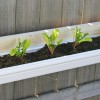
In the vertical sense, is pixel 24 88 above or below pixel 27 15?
below

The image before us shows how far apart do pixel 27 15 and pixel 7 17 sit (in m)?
0.12

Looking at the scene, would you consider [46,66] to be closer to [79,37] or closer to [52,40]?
[52,40]

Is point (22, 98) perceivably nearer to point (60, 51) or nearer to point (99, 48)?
point (60, 51)

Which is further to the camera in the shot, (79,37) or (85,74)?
(85,74)

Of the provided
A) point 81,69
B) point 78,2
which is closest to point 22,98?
point 81,69

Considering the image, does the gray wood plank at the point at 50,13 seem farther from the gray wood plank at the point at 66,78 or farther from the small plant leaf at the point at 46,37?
the gray wood plank at the point at 66,78

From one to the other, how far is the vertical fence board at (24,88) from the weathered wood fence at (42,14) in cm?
28

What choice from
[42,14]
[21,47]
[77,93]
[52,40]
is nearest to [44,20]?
[42,14]

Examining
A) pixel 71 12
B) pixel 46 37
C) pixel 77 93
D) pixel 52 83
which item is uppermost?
pixel 71 12

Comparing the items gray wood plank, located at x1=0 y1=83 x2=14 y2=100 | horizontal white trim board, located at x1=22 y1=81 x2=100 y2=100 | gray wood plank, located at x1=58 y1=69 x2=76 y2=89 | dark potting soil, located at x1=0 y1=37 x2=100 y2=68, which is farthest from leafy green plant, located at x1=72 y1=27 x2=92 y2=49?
gray wood plank, located at x1=0 y1=83 x2=14 y2=100

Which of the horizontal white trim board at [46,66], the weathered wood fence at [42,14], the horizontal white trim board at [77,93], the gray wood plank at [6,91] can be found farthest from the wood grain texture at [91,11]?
the gray wood plank at [6,91]

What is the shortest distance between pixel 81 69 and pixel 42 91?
0.95ft

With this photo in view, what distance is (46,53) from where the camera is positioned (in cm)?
209

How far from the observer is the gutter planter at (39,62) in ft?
6.04
